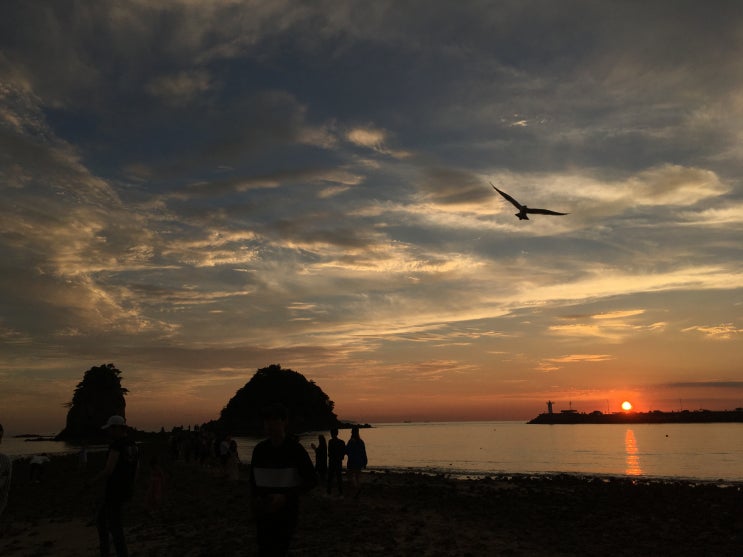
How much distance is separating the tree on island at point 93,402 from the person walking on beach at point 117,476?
519ft

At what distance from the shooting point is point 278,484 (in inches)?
201

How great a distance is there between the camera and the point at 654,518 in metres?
15.2

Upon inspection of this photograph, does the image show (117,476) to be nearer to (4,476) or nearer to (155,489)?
(4,476)

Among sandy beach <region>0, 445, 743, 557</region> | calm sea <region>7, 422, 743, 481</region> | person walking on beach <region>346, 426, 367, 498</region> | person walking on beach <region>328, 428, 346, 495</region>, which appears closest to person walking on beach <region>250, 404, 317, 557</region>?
sandy beach <region>0, 445, 743, 557</region>

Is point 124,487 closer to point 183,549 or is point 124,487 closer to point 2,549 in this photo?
point 183,549

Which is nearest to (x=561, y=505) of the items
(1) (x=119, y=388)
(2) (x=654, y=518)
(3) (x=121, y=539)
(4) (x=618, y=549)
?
(2) (x=654, y=518)

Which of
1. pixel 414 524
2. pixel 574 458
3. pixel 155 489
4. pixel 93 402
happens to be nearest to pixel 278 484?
pixel 414 524

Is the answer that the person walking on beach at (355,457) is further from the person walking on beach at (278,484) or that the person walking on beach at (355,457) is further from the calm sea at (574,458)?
the calm sea at (574,458)

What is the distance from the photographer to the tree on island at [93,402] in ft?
490

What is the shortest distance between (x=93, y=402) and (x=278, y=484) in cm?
16822

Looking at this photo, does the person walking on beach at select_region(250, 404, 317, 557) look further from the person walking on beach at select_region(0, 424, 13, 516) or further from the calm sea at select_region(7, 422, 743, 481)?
the calm sea at select_region(7, 422, 743, 481)

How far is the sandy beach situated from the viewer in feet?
36.1

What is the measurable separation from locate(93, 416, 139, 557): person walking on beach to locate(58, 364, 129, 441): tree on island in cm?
15826

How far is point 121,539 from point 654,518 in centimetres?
1438
